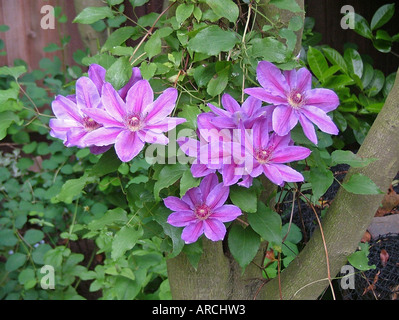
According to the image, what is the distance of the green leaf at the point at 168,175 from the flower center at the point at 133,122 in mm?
90

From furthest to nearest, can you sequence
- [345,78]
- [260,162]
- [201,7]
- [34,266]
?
[34,266] < [345,78] < [201,7] < [260,162]

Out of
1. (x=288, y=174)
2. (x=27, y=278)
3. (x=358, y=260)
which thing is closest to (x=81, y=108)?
(x=288, y=174)

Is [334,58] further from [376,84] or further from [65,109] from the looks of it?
[65,109]

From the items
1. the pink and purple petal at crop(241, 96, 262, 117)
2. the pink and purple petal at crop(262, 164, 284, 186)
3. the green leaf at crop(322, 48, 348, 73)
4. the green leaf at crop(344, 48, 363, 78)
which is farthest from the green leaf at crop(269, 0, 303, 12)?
the green leaf at crop(344, 48, 363, 78)

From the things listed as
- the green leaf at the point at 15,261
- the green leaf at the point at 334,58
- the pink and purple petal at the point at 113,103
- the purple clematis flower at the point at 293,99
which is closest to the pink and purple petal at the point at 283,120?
the purple clematis flower at the point at 293,99

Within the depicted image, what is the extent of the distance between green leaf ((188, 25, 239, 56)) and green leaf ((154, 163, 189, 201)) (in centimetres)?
19

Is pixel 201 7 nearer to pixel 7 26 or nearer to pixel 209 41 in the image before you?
pixel 209 41

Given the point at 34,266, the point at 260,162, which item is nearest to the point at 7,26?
the point at 34,266

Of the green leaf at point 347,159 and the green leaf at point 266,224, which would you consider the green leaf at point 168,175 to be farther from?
the green leaf at point 347,159

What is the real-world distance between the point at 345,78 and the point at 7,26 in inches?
61.3

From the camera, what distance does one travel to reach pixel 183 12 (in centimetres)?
83

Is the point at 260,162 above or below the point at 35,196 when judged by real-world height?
above

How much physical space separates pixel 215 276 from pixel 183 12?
533 mm

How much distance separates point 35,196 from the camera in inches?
80.6
